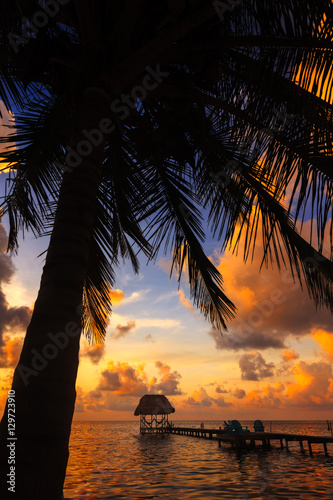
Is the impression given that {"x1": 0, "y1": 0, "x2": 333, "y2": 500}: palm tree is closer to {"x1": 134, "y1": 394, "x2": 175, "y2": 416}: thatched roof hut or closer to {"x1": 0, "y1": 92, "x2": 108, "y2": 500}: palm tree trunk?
{"x1": 0, "y1": 92, "x2": 108, "y2": 500}: palm tree trunk

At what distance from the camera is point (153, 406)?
3744 centimetres

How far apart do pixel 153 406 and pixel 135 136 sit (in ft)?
122

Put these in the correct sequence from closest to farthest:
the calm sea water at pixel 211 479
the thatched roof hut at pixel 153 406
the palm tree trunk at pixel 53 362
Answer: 1. the palm tree trunk at pixel 53 362
2. the calm sea water at pixel 211 479
3. the thatched roof hut at pixel 153 406

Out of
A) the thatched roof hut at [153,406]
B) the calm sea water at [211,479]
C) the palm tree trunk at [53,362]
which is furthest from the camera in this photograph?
the thatched roof hut at [153,406]

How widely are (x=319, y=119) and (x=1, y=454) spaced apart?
152 inches

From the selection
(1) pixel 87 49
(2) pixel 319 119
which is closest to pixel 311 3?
(2) pixel 319 119

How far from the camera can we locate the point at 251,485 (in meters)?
12.4

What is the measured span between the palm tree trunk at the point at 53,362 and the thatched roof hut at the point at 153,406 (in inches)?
1491

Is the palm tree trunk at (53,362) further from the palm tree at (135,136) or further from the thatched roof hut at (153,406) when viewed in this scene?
the thatched roof hut at (153,406)

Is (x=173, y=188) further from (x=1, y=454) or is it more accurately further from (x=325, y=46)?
(x=1, y=454)

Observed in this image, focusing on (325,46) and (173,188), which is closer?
(325,46)

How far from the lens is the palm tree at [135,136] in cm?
236

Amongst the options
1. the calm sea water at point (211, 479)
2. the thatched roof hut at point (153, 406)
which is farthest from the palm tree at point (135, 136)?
the thatched roof hut at point (153, 406)

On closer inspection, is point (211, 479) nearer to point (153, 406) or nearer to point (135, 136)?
point (135, 136)
